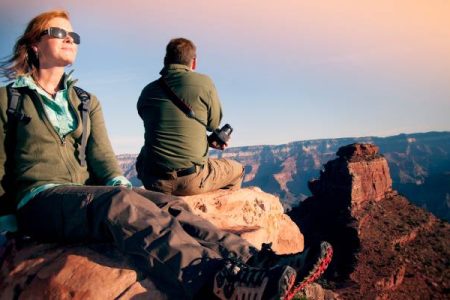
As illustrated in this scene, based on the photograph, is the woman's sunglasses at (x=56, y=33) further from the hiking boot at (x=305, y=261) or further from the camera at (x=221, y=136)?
the camera at (x=221, y=136)

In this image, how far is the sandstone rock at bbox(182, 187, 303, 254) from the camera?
6703mm

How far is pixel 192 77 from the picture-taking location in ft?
20.4

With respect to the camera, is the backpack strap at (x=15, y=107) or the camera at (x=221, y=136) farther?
the camera at (x=221, y=136)

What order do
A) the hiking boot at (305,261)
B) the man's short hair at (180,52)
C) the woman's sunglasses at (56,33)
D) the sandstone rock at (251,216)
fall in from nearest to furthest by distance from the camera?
the hiking boot at (305,261) < the woman's sunglasses at (56,33) < the man's short hair at (180,52) < the sandstone rock at (251,216)

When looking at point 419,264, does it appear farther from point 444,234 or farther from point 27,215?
point 27,215

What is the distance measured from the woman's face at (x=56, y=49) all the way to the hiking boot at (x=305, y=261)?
9.57 ft

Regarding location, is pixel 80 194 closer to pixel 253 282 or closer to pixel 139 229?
pixel 139 229

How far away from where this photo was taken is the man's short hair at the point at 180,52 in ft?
20.6

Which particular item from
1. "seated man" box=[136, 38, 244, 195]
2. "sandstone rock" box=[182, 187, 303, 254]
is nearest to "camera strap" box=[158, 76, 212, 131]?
"seated man" box=[136, 38, 244, 195]

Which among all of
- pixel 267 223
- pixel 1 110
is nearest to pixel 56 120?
pixel 1 110

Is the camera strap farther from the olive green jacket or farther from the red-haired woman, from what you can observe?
the red-haired woman

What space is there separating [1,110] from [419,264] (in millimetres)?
79631

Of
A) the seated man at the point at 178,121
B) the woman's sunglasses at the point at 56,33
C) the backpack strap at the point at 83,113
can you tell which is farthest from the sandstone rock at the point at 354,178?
the woman's sunglasses at the point at 56,33

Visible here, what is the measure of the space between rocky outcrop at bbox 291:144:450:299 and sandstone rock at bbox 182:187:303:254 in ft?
165
